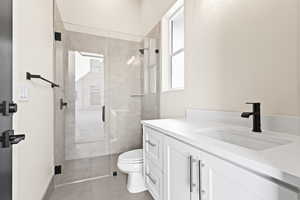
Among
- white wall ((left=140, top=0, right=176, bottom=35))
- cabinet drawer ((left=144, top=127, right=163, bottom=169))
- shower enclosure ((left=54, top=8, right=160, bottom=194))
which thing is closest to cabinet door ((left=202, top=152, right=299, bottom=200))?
cabinet drawer ((left=144, top=127, right=163, bottom=169))

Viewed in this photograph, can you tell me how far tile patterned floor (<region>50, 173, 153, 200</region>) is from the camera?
67.2 inches

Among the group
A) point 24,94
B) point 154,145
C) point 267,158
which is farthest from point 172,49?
point 267,158

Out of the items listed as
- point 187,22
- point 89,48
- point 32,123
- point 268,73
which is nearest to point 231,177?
point 268,73

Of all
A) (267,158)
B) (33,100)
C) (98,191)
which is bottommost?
(98,191)

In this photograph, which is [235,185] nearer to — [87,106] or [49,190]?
[49,190]

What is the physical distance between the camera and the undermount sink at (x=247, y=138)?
837 millimetres

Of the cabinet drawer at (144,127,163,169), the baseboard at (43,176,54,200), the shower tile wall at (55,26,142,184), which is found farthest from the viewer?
the shower tile wall at (55,26,142,184)

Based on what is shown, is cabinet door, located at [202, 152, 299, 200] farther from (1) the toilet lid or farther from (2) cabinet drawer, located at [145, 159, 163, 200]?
(1) the toilet lid

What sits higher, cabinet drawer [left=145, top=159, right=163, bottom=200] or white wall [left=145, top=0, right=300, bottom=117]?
white wall [left=145, top=0, right=300, bottom=117]

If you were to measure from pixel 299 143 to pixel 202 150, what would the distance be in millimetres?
451

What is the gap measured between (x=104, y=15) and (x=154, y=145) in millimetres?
2830

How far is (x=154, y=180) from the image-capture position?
1388mm

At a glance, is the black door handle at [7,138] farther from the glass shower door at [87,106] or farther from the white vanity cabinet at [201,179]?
the glass shower door at [87,106]

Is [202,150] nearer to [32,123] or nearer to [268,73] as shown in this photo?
[268,73]
